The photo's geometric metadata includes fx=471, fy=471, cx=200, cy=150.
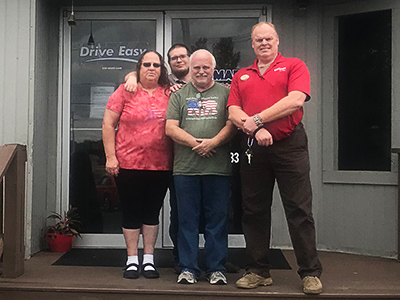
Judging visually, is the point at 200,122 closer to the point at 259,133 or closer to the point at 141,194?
the point at 259,133

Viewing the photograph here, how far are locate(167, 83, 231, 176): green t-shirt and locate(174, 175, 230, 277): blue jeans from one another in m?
0.06

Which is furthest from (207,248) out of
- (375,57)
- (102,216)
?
(375,57)

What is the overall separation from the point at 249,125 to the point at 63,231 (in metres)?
2.31

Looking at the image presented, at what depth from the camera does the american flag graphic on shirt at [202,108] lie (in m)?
3.21

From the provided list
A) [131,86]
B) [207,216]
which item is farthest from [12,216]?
[207,216]

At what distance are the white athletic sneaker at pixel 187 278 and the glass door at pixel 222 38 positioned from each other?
1.39m

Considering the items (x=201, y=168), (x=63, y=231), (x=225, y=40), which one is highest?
(x=225, y=40)

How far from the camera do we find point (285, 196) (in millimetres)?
3088

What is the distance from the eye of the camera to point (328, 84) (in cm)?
449

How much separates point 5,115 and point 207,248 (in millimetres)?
2173

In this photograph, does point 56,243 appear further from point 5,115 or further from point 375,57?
point 375,57

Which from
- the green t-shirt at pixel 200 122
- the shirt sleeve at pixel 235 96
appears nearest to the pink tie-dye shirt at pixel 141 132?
the green t-shirt at pixel 200 122

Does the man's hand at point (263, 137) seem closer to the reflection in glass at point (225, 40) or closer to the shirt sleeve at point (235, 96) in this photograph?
the shirt sleeve at point (235, 96)

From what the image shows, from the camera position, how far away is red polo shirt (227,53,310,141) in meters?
2.99
